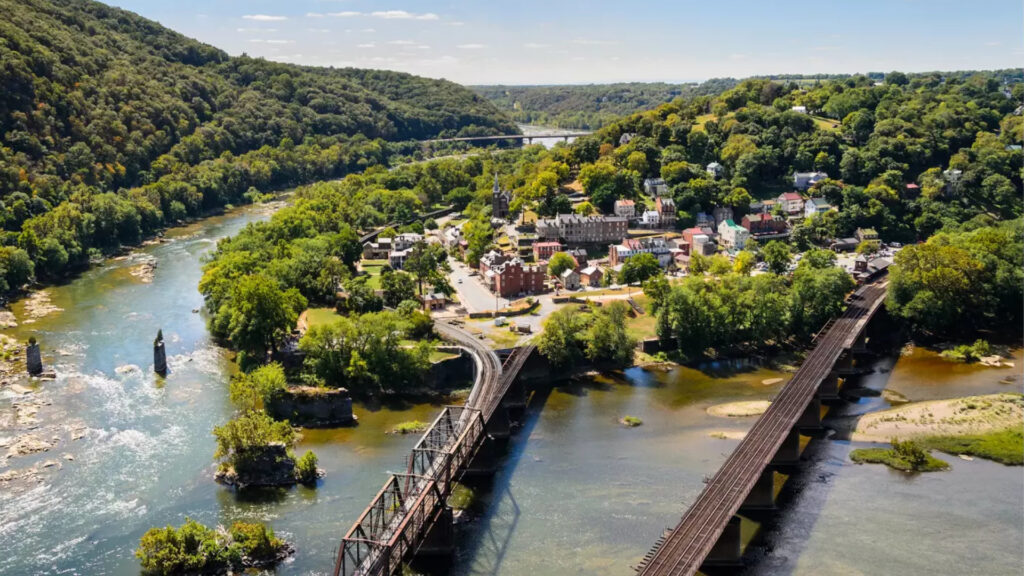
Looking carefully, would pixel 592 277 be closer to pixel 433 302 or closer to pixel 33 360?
pixel 433 302

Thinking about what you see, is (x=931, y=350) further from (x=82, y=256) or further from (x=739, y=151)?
(x=82, y=256)

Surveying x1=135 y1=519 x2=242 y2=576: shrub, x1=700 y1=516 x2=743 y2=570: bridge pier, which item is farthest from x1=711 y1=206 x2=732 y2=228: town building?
x1=135 y1=519 x2=242 y2=576: shrub

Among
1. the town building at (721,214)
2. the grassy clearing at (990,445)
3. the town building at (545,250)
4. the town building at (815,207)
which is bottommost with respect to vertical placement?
the grassy clearing at (990,445)

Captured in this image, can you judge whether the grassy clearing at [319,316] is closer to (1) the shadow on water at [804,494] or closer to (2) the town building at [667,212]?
(1) the shadow on water at [804,494]

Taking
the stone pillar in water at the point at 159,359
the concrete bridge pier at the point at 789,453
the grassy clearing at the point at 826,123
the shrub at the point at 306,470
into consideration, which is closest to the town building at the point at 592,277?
the concrete bridge pier at the point at 789,453

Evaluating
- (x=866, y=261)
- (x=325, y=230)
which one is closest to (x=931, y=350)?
(x=866, y=261)
